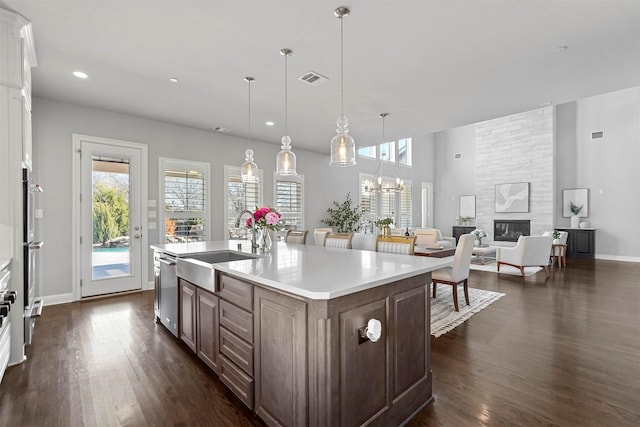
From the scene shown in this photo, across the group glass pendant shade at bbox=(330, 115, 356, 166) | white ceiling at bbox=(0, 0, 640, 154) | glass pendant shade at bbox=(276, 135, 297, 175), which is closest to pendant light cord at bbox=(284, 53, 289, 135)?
white ceiling at bbox=(0, 0, 640, 154)

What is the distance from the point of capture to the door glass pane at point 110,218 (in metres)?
4.68

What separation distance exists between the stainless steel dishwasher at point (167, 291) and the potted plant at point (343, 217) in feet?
16.4

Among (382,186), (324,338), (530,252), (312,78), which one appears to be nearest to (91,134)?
(312,78)

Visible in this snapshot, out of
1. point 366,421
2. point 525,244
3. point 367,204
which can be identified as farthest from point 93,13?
point 367,204

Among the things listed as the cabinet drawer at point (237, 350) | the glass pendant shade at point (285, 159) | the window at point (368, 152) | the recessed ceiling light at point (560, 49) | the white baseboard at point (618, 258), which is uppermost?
the window at point (368, 152)

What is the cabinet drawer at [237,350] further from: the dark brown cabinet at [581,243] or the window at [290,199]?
the dark brown cabinet at [581,243]

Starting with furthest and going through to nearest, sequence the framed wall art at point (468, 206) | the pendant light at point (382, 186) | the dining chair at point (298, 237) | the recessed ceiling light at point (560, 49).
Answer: the framed wall art at point (468, 206) < the pendant light at point (382, 186) < the dining chair at point (298, 237) < the recessed ceiling light at point (560, 49)

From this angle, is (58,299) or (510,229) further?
(510,229)

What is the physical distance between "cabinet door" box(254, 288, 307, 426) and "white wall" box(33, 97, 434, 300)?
417 cm

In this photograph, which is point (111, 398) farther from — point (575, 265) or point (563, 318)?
point (575, 265)

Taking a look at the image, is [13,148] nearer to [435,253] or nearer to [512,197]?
[435,253]

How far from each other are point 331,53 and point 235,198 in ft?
12.8

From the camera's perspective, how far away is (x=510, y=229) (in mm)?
9570

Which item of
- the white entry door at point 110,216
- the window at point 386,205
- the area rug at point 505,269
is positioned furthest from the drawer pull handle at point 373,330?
the window at point 386,205
